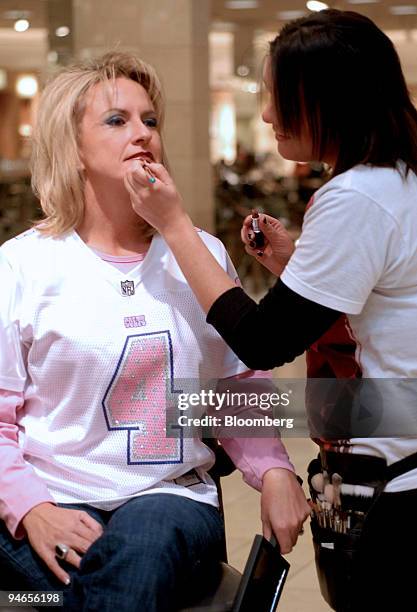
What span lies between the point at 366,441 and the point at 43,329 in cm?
59

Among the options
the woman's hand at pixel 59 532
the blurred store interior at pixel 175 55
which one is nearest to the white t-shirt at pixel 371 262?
the woman's hand at pixel 59 532

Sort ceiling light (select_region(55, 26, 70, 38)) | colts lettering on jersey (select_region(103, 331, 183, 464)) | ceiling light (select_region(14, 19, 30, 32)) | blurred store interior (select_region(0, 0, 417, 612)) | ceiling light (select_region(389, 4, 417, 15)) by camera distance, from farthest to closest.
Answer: ceiling light (select_region(389, 4, 417, 15)), ceiling light (select_region(14, 19, 30, 32)), ceiling light (select_region(55, 26, 70, 38)), blurred store interior (select_region(0, 0, 417, 612)), colts lettering on jersey (select_region(103, 331, 183, 464))

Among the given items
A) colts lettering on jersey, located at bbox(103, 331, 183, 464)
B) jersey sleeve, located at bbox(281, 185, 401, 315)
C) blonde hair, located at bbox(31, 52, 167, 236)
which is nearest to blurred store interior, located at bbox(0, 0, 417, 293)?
blonde hair, located at bbox(31, 52, 167, 236)

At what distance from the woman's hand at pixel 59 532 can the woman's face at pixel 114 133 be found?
1.97 feet

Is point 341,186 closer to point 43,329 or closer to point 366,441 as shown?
point 366,441

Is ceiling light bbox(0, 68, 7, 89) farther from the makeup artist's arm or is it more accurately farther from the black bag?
the black bag

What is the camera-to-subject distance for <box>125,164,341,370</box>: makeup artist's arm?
1.34 meters

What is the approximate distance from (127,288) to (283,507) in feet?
1.45

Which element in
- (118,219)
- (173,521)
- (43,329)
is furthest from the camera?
(118,219)

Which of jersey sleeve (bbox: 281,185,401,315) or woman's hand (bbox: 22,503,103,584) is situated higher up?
jersey sleeve (bbox: 281,185,401,315)

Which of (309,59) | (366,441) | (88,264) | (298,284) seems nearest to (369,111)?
(309,59)

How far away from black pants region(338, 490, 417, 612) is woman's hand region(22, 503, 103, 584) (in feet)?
1.41

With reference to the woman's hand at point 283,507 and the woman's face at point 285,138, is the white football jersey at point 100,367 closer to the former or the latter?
the woman's hand at point 283,507

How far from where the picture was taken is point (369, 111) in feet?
4.44
